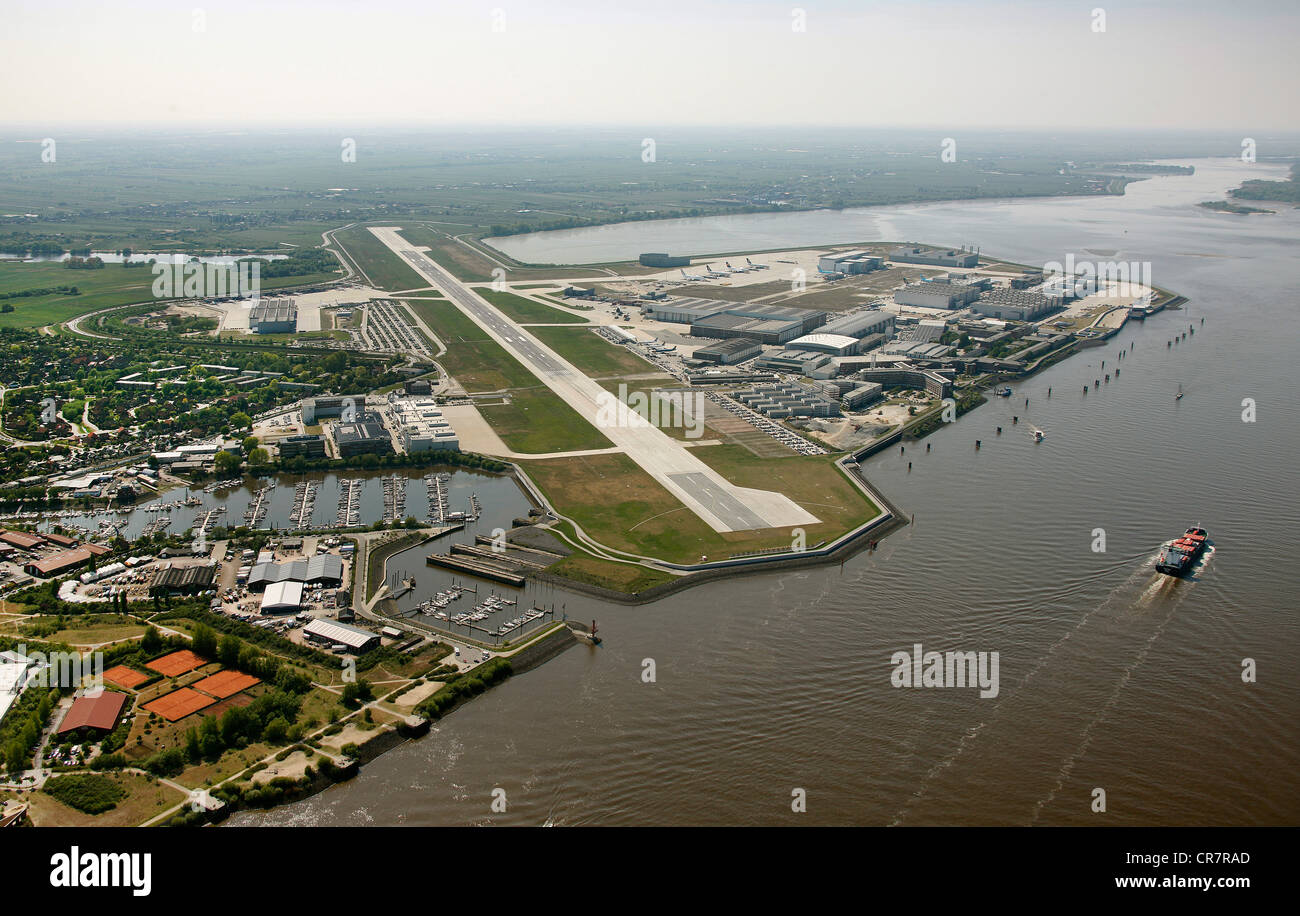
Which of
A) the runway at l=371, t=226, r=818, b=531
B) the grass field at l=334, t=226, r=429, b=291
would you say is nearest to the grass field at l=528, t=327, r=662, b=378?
the runway at l=371, t=226, r=818, b=531

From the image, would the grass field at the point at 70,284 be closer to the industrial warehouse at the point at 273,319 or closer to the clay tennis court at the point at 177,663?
the industrial warehouse at the point at 273,319

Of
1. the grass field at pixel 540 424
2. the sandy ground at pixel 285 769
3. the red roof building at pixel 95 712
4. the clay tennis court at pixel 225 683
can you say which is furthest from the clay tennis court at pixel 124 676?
the grass field at pixel 540 424

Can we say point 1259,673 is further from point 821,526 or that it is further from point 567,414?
point 567,414

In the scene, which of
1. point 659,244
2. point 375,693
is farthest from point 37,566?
point 659,244

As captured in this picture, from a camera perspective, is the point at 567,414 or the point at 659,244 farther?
the point at 659,244

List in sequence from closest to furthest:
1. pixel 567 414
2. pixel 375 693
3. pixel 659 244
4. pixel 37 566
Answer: pixel 375 693
pixel 37 566
pixel 567 414
pixel 659 244

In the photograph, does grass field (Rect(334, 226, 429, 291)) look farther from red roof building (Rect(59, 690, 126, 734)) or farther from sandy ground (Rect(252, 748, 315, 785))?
sandy ground (Rect(252, 748, 315, 785))
